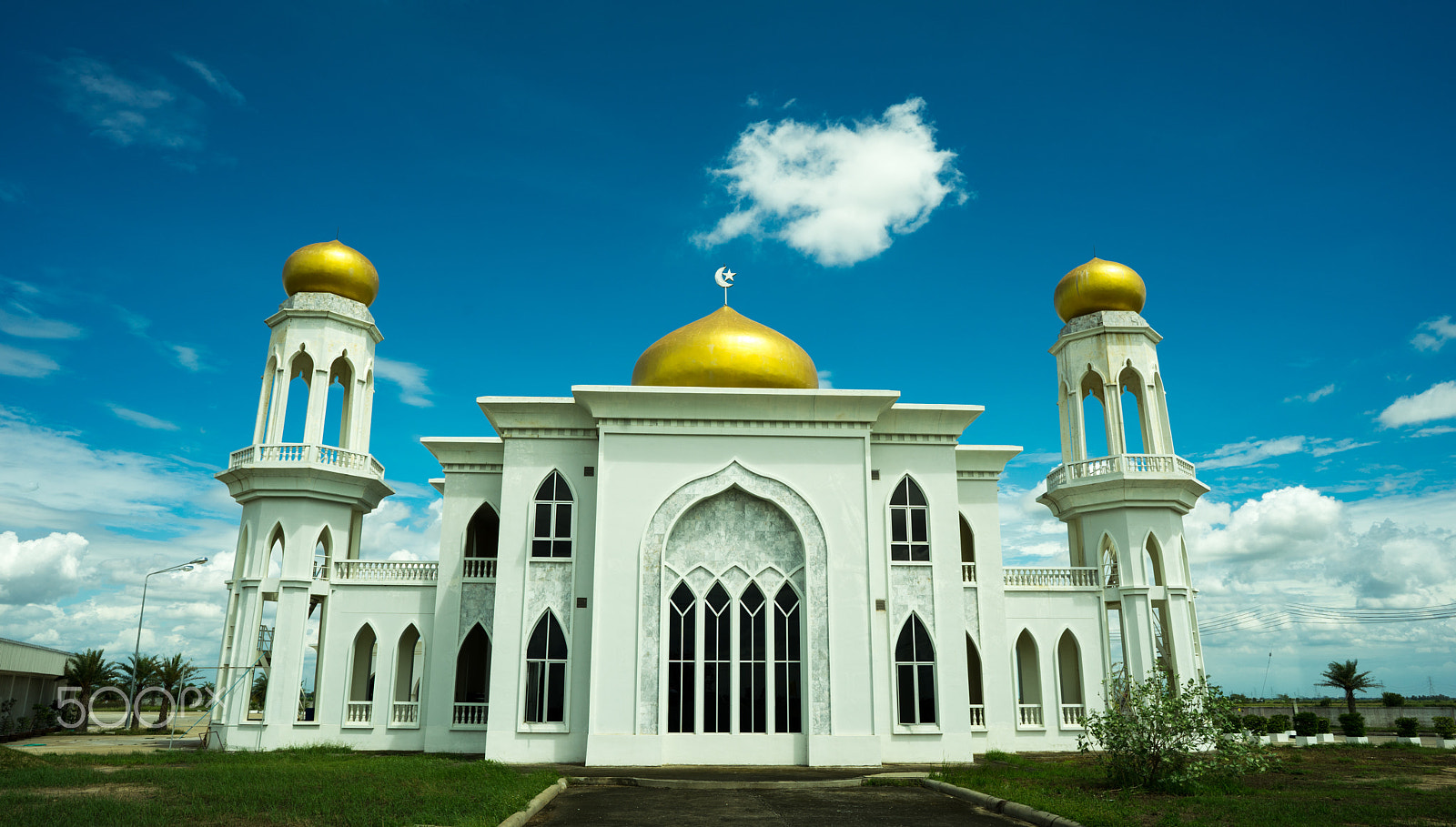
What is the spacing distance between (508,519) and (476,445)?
351 cm

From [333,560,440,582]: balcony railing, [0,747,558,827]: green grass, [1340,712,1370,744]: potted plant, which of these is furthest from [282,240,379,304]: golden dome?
[1340,712,1370,744]: potted plant

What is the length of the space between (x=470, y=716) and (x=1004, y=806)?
13702mm

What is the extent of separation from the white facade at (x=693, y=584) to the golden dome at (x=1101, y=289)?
5.89ft

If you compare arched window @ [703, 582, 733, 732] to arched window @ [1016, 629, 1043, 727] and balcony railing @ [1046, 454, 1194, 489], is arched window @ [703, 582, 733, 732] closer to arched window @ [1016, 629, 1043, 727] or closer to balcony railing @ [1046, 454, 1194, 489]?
arched window @ [1016, 629, 1043, 727]

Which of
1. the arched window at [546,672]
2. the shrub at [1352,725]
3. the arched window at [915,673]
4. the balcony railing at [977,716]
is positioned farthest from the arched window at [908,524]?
the shrub at [1352,725]

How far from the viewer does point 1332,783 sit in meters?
15.1

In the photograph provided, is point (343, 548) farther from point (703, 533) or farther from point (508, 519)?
point (703, 533)

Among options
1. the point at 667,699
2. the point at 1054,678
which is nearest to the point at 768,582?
the point at 667,699

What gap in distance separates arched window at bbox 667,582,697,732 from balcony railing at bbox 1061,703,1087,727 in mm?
9966

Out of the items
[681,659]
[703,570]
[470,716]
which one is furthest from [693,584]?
→ [470,716]

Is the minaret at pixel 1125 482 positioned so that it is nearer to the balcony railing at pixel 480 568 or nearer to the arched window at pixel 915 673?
the arched window at pixel 915 673

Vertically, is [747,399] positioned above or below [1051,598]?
above

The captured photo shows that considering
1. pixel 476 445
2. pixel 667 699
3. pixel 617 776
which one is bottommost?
pixel 617 776

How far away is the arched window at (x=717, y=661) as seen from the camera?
1933 centimetres
